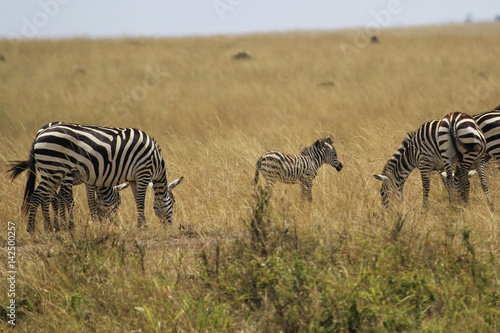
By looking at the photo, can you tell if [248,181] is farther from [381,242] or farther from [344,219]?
[381,242]

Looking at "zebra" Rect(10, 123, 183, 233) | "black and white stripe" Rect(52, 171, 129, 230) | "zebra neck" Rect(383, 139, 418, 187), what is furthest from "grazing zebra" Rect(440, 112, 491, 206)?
"black and white stripe" Rect(52, 171, 129, 230)

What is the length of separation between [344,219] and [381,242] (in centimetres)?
70

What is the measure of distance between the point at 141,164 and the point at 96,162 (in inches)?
23.2

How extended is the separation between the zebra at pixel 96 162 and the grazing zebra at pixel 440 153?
2.93m

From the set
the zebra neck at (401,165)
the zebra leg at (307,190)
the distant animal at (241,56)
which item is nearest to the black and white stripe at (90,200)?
the zebra leg at (307,190)

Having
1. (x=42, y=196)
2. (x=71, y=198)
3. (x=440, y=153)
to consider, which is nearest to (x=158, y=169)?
(x=71, y=198)

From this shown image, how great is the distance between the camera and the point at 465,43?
22000 millimetres

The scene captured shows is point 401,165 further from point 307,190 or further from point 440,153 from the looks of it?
point 307,190

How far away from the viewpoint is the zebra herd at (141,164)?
6.28 metres

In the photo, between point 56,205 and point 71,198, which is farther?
point 56,205

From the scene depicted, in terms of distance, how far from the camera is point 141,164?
6809mm

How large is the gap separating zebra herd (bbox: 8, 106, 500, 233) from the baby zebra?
1cm

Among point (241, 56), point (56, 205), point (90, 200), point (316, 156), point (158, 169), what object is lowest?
point (56, 205)

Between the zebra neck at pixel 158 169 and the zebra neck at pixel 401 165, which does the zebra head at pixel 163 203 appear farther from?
the zebra neck at pixel 401 165
